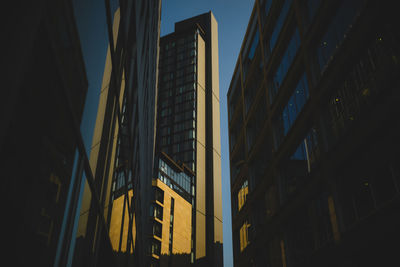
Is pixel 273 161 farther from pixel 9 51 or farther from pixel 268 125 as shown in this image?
pixel 9 51

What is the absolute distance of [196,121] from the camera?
89562 mm

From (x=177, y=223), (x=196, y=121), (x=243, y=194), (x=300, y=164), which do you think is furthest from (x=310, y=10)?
(x=196, y=121)

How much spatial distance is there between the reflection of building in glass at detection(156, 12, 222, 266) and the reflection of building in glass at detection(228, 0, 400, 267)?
4646 centimetres

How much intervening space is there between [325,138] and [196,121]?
72220mm

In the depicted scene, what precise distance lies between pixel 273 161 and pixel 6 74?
82.0 ft

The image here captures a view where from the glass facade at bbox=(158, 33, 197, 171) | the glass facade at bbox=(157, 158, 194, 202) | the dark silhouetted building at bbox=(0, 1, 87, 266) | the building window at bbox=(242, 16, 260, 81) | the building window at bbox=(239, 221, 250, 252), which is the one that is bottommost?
the dark silhouetted building at bbox=(0, 1, 87, 266)

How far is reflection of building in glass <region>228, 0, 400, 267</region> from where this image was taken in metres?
13.0

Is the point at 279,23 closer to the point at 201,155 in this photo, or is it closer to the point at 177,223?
the point at 177,223

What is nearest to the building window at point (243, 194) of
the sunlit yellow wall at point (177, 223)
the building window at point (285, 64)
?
the building window at point (285, 64)

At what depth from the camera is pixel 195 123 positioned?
293 ft

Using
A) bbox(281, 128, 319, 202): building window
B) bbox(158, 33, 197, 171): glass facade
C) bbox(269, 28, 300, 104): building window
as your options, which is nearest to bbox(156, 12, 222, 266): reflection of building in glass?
bbox(158, 33, 197, 171): glass facade

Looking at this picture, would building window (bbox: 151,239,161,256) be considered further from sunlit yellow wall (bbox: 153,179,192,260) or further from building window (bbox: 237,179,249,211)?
building window (bbox: 237,179,249,211)

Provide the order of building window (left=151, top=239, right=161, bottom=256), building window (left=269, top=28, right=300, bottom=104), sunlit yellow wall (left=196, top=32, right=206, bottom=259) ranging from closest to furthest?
1. building window (left=269, top=28, right=300, bottom=104)
2. building window (left=151, top=239, right=161, bottom=256)
3. sunlit yellow wall (left=196, top=32, right=206, bottom=259)

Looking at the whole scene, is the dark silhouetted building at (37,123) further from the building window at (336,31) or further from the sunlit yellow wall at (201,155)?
the sunlit yellow wall at (201,155)
